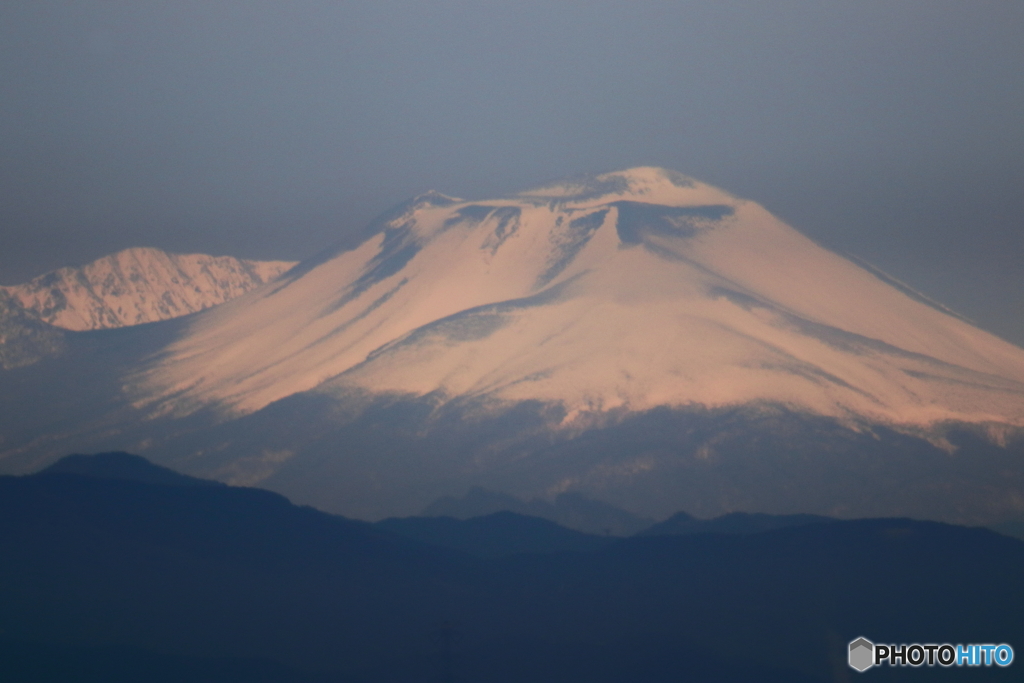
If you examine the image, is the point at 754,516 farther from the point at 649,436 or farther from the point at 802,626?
the point at 649,436

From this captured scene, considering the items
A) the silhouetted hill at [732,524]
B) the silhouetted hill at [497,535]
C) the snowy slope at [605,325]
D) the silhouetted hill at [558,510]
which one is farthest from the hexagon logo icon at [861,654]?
the snowy slope at [605,325]

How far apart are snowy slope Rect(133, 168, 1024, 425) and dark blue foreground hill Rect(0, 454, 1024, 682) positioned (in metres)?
43.1

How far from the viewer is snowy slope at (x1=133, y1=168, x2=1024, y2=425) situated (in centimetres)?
10181

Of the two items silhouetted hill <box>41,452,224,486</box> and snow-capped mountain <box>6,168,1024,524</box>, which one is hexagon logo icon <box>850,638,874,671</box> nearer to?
silhouetted hill <box>41,452,224,486</box>

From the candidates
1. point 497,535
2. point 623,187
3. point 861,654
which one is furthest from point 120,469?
point 623,187

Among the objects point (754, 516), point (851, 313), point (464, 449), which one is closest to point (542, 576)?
point (754, 516)

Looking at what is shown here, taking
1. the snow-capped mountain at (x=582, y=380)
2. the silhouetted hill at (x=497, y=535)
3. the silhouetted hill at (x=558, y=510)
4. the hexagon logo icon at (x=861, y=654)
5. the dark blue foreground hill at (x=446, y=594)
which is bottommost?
the hexagon logo icon at (x=861, y=654)

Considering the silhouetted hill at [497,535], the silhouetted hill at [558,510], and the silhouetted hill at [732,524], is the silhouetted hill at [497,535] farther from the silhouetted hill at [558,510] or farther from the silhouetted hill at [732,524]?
the silhouetted hill at [558,510]

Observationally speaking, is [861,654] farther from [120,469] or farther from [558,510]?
[558,510]

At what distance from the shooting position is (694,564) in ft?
181

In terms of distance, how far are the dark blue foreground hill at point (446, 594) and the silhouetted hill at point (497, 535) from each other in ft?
10.8

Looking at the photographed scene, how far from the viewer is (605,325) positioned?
11125cm

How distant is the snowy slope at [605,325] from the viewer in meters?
102

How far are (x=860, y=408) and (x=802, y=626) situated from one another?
50.9 metres
